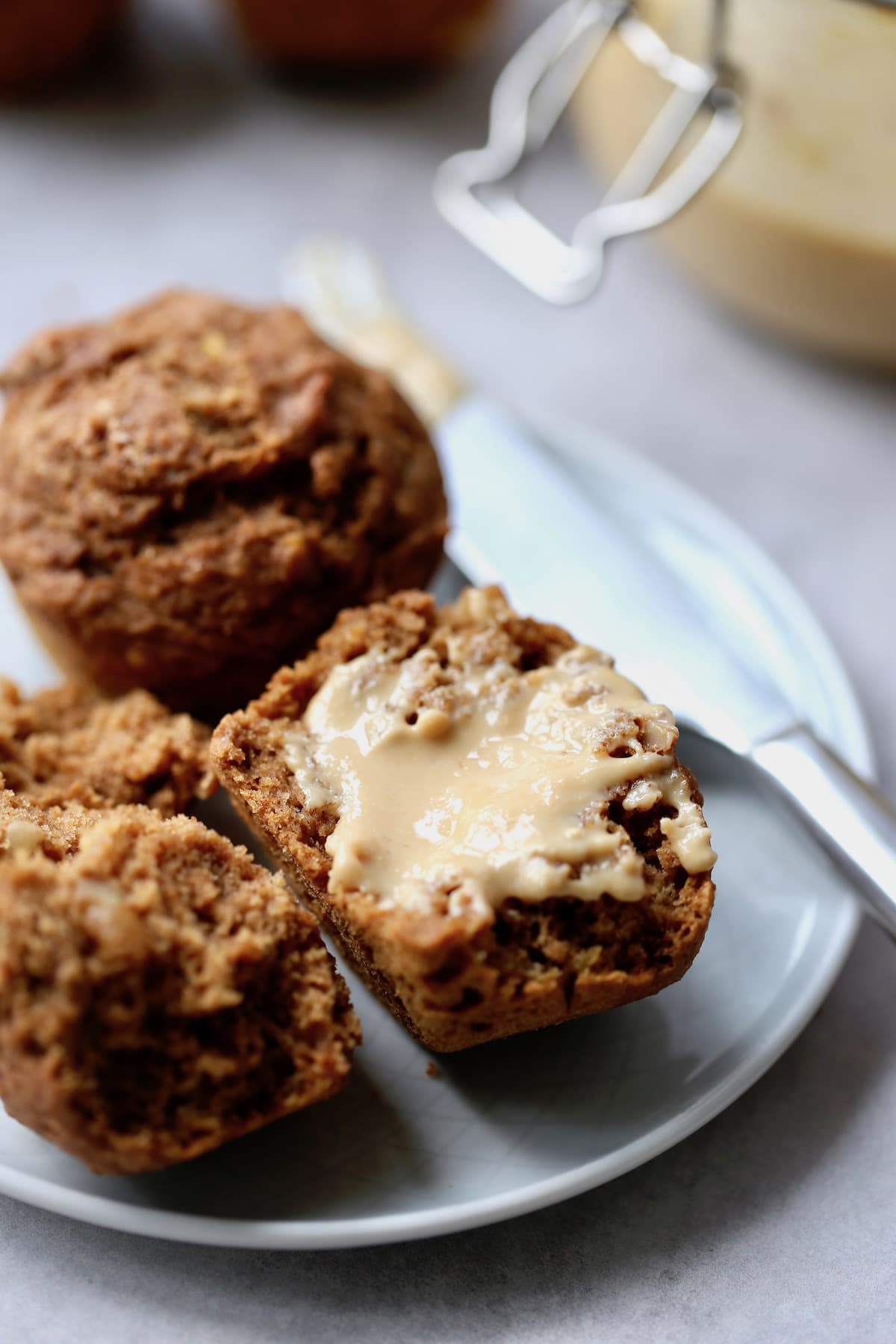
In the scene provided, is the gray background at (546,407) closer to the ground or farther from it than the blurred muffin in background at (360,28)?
closer to the ground

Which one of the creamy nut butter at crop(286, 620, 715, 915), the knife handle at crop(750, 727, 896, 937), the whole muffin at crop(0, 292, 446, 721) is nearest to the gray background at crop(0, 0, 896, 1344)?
the knife handle at crop(750, 727, 896, 937)

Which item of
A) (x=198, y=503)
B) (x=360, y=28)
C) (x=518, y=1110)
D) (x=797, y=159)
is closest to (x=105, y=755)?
(x=198, y=503)

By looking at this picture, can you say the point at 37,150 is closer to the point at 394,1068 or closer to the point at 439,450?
the point at 439,450

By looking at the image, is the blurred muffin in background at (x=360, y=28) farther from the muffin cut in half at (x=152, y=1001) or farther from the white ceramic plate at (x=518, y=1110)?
the muffin cut in half at (x=152, y=1001)

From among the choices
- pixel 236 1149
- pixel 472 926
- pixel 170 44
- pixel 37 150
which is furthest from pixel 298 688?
pixel 170 44

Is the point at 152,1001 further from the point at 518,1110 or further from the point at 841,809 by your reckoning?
the point at 841,809

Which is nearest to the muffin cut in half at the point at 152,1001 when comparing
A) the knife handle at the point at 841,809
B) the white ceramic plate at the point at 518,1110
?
the white ceramic plate at the point at 518,1110

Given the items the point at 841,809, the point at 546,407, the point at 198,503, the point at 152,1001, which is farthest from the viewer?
the point at 546,407
